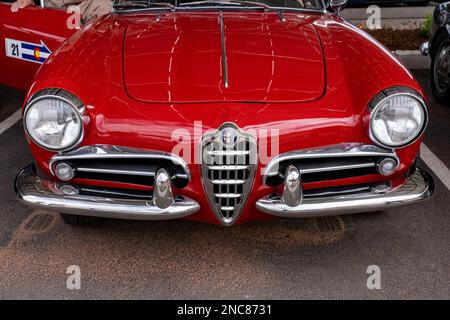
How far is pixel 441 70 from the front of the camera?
4953mm

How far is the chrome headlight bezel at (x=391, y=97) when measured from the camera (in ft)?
7.61

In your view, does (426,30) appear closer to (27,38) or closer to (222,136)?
(27,38)

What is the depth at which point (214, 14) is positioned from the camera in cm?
317

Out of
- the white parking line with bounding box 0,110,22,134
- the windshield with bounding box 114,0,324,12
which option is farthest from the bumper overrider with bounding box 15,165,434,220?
the white parking line with bounding box 0,110,22,134

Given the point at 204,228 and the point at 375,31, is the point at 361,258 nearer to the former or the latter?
the point at 204,228

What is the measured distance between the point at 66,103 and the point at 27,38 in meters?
1.46

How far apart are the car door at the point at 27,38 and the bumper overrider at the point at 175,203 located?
50.7 inches

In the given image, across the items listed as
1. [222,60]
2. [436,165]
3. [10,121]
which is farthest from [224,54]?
[10,121]

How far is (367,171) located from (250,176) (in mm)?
560

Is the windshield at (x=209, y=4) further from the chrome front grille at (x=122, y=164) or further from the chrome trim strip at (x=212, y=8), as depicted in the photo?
the chrome front grille at (x=122, y=164)

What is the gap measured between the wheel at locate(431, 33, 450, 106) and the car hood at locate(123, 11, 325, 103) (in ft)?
7.61

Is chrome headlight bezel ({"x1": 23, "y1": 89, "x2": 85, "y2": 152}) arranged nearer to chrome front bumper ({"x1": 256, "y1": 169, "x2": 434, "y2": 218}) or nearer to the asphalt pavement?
the asphalt pavement

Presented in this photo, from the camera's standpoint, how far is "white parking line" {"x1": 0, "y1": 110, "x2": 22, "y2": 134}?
4384 mm

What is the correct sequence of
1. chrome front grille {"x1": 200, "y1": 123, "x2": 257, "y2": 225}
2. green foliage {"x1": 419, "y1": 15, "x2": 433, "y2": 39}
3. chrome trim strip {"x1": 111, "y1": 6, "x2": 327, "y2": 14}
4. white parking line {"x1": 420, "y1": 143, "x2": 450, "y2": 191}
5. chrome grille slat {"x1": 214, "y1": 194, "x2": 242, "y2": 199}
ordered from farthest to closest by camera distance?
green foliage {"x1": 419, "y1": 15, "x2": 433, "y2": 39} → white parking line {"x1": 420, "y1": 143, "x2": 450, "y2": 191} → chrome trim strip {"x1": 111, "y1": 6, "x2": 327, "y2": 14} → chrome grille slat {"x1": 214, "y1": 194, "x2": 242, "y2": 199} → chrome front grille {"x1": 200, "y1": 123, "x2": 257, "y2": 225}
